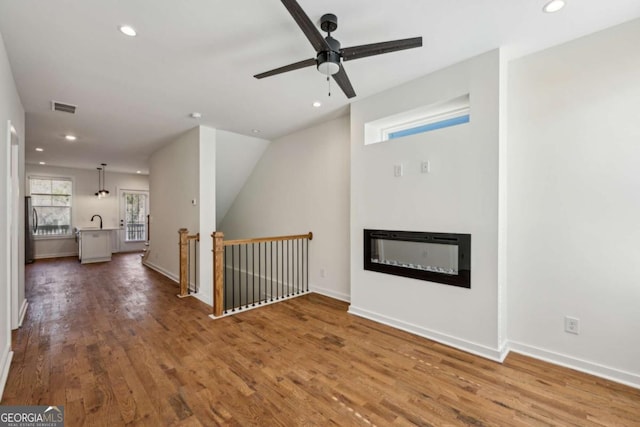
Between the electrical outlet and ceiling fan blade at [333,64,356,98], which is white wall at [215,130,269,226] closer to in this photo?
ceiling fan blade at [333,64,356,98]

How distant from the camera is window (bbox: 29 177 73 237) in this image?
7.93 m

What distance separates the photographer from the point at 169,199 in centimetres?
565

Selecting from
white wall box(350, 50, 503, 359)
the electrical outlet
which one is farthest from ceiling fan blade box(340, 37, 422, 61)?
the electrical outlet

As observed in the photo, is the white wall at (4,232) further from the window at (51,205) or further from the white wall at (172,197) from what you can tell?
the window at (51,205)

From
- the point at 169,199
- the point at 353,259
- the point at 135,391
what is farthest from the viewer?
the point at 169,199

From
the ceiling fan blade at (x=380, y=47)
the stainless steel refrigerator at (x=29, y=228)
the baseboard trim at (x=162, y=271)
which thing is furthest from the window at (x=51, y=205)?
the ceiling fan blade at (x=380, y=47)

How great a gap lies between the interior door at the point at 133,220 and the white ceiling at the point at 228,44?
627cm

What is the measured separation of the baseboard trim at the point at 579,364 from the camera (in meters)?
2.11

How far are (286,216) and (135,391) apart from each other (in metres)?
3.38

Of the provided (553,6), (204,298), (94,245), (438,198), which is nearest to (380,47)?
(553,6)

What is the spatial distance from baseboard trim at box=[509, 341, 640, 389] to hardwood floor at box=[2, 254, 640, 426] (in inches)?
2.8

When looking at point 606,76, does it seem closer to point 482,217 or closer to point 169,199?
point 482,217

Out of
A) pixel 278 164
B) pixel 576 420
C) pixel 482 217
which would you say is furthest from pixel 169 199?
pixel 576 420

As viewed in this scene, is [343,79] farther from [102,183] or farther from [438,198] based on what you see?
[102,183]
